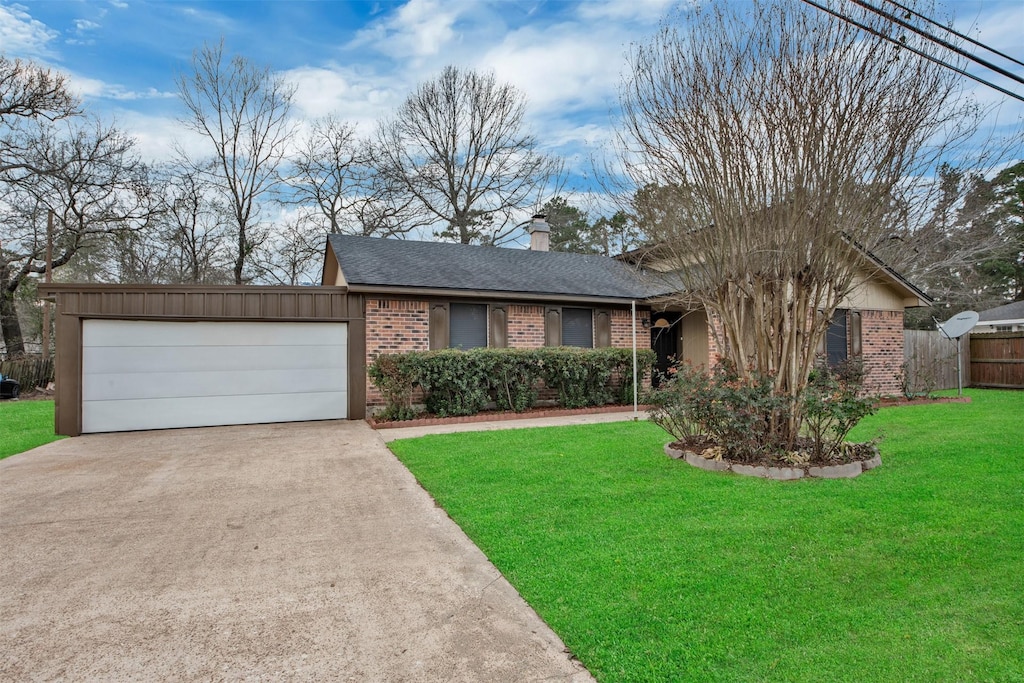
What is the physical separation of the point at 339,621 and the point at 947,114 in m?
6.52

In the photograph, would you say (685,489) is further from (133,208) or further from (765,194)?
(133,208)

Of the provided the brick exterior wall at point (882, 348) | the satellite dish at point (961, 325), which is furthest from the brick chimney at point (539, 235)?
the satellite dish at point (961, 325)

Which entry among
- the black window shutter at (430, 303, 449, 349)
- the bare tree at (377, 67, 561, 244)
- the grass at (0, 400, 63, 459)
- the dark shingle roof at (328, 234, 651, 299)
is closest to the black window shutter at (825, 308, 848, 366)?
the dark shingle roof at (328, 234, 651, 299)

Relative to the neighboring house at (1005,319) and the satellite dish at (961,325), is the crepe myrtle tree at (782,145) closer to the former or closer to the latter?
the satellite dish at (961,325)

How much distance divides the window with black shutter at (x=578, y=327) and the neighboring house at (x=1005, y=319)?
18093mm

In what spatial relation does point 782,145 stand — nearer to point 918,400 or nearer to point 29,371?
point 918,400

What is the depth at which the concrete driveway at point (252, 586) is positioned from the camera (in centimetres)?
232

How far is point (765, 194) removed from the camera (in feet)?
17.7

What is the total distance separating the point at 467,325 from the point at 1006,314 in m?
23.8

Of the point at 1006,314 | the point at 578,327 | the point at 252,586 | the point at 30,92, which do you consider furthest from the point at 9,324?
the point at 1006,314

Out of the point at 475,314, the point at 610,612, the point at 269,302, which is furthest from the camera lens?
the point at 475,314

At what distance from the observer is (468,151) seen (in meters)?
23.4

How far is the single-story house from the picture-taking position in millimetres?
8992

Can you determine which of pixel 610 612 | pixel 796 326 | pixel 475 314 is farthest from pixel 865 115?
pixel 475 314
